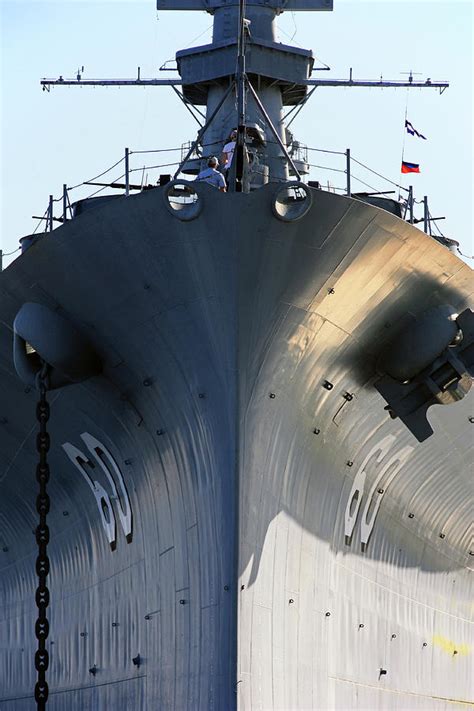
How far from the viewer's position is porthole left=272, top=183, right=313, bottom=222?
11.1 metres

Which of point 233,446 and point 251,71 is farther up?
point 251,71

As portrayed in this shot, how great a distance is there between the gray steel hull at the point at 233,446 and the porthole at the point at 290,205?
8 centimetres

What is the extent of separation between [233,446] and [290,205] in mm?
1888

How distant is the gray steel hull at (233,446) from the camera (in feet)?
36.7

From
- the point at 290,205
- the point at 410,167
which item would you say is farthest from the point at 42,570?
the point at 410,167

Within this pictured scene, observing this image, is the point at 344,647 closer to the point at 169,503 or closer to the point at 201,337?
the point at 169,503

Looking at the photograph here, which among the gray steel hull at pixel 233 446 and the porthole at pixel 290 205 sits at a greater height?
the porthole at pixel 290 205

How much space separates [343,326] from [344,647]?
109 inches

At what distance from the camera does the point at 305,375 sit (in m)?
11.7

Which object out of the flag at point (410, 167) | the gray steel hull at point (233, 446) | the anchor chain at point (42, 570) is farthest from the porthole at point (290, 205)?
the flag at point (410, 167)

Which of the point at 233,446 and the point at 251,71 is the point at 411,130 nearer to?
the point at 251,71

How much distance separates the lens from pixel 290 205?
1124 cm

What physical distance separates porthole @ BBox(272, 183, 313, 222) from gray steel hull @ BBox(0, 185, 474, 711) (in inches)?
3.3

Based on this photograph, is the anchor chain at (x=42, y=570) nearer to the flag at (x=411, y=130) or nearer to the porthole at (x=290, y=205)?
the porthole at (x=290, y=205)
